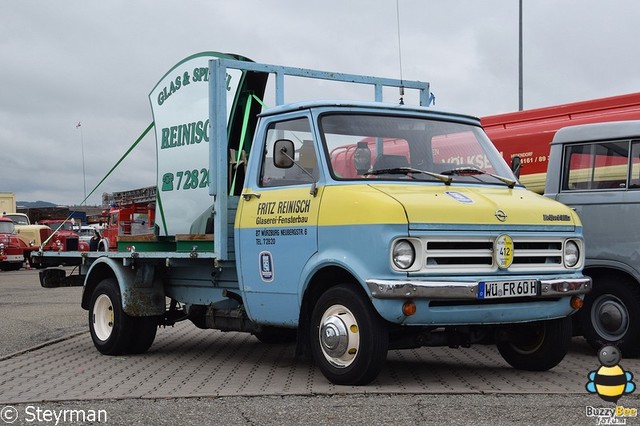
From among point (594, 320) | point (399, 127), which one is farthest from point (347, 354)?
point (594, 320)

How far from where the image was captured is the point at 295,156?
26.3 ft

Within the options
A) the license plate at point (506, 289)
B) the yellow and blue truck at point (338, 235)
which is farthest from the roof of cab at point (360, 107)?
the license plate at point (506, 289)

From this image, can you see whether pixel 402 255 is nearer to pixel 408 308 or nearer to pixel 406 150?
pixel 408 308

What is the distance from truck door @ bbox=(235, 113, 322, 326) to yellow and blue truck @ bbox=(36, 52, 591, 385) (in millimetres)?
15

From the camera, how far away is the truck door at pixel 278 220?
25.7 ft

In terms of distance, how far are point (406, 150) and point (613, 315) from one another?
9.26 feet

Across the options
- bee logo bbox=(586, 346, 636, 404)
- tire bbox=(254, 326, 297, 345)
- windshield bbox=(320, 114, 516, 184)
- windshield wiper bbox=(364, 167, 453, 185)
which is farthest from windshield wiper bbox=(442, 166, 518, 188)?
tire bbox=(254, 326, 297, 345)

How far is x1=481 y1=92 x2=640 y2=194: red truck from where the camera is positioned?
1162 cm

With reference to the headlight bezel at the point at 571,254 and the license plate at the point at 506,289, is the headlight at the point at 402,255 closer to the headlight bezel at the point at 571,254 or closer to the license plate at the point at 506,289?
the license plate at the point at 506,289

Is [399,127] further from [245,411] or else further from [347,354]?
[245,411]

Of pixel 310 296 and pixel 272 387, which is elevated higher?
pixel 310 296

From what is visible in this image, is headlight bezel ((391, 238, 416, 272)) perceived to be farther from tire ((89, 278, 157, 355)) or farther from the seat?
tire ((89, 278, 157, 355))

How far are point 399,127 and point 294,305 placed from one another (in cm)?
177

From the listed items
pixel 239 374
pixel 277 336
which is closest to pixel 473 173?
pixel 239 374
